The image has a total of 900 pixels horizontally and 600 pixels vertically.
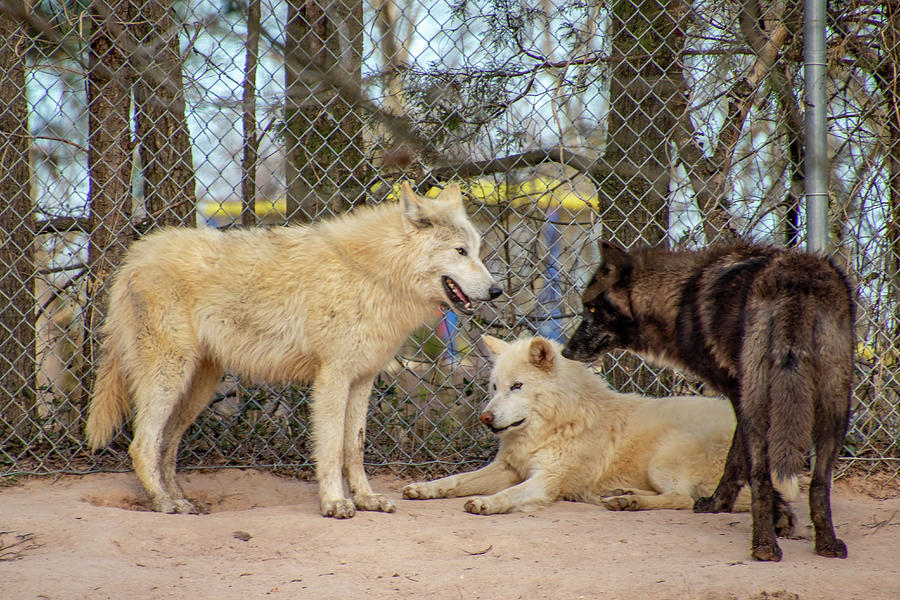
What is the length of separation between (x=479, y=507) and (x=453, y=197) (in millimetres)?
1639

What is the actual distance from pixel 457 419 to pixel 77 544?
2604 mm

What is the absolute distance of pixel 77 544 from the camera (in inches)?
127

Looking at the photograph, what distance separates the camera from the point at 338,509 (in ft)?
12.2

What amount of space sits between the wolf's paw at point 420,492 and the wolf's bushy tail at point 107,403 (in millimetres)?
1603

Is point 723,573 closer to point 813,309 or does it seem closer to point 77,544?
point 813,309

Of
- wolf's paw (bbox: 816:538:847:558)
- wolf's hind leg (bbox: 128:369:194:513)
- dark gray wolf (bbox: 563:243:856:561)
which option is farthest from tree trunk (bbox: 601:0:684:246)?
wolf's hind leg (bbox: 128:369:194:513)

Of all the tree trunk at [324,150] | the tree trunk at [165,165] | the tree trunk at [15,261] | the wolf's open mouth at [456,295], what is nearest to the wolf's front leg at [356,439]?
the wolf's open mouth at [456,295]

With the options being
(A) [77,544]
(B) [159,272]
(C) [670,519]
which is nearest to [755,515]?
(C) [670,519]

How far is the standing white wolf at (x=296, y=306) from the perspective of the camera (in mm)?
3980

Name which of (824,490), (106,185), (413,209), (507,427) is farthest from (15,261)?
(824,490)

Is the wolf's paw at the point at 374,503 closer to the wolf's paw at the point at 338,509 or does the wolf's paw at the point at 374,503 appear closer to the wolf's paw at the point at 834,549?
the wolf's paw at the point at 338,509

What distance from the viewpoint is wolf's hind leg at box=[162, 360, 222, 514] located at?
14.1 feet

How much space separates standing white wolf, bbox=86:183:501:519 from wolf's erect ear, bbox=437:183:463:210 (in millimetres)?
24

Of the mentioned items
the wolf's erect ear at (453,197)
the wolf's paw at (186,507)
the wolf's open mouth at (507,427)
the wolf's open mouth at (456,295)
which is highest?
the wolf's erect ear at (453,197)
